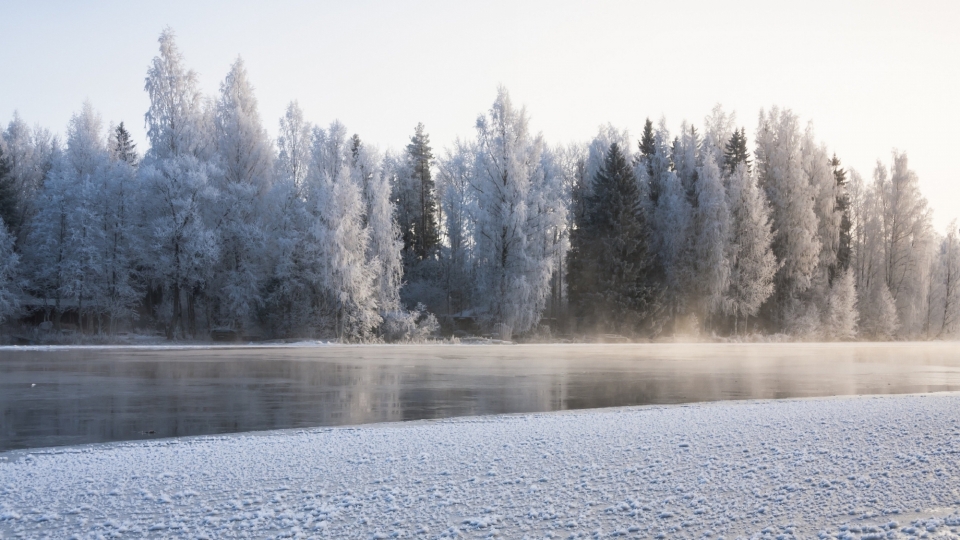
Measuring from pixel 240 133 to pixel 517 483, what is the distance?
43173 mm

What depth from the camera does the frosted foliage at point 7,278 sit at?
130ft

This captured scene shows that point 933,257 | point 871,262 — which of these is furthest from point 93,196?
point 933,257

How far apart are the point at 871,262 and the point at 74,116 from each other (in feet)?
217

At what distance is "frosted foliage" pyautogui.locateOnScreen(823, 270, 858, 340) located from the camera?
5238cm

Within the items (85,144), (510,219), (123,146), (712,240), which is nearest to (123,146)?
(123,146)

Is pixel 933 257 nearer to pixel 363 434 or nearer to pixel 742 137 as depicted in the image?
pixel 742 137

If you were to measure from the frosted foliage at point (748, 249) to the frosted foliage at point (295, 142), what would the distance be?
1164 inches

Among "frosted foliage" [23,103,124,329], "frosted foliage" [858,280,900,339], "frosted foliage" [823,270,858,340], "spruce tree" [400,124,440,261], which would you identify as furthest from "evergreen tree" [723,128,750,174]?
"frosted foliage" [23,103,124,329]

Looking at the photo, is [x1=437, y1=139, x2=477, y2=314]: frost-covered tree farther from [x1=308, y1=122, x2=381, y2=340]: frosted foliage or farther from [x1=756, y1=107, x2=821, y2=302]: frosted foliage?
[x1=756, y1=107, x2=821, y2=302]: frosted foliage

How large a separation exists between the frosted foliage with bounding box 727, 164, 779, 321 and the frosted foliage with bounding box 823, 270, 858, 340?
5.59 metres

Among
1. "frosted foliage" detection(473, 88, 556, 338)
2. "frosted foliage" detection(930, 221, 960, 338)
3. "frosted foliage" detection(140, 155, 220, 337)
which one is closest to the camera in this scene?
"frosted foliage" detection(140, 155, 220, 337)

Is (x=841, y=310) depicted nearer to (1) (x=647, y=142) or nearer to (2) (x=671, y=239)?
(2) (x=671, y=239)

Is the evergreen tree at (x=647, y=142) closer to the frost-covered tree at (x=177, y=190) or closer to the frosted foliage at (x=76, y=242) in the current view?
the frost-covered tree at (x=177, y=190)

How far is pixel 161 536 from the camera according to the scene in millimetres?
5559
